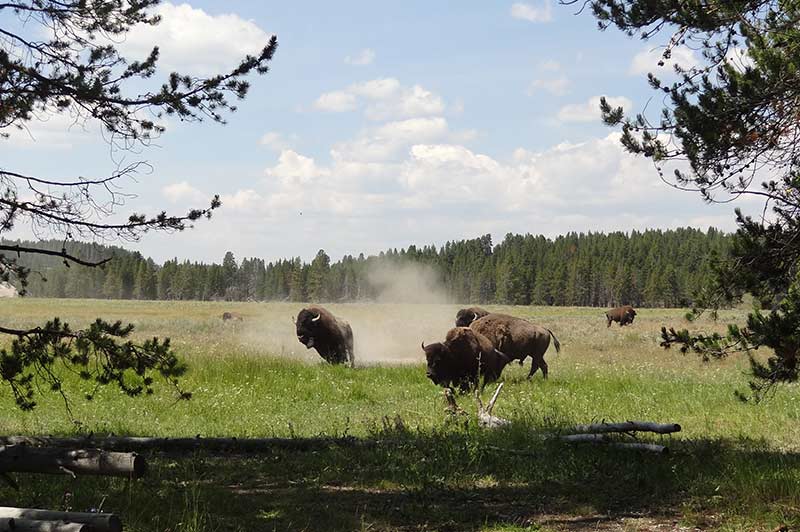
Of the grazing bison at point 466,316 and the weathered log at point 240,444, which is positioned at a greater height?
the grazing bison at point 466,316

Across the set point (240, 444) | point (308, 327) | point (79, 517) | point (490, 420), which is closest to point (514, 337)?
point (308, 327)

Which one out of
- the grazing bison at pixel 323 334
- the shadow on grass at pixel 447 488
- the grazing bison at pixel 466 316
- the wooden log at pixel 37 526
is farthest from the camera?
the grazing bison at pixel 323 334

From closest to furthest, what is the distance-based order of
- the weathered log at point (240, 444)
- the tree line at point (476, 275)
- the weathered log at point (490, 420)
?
the weathered log at point (240, 444), the weathered log at point (490, 420), the tree line at point (476, 275)

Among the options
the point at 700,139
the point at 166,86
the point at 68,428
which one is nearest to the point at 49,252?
the point at 166,86

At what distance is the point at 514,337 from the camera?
65.2ft

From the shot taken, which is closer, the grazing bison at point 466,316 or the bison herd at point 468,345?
the bison herd at point 468,345

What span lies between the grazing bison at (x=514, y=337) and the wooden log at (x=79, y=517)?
15.9 m

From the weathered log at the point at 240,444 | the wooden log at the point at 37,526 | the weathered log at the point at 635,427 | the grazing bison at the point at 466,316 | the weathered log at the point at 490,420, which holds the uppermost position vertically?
the grazing bison at the point at 466,316

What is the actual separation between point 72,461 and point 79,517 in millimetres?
1284

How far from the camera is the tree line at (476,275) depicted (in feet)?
438

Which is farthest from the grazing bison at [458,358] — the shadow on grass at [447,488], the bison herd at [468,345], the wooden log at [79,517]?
the wooden log at [79,517]

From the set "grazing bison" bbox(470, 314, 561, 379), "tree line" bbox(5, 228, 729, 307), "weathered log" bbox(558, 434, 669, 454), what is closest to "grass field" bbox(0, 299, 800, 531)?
"weathered log" bbox(558, 434, 669, 454)

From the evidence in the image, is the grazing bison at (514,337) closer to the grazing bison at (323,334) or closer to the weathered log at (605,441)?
the grazing bison at (323,334)

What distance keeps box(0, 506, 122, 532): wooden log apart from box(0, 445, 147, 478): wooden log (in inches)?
34.8
